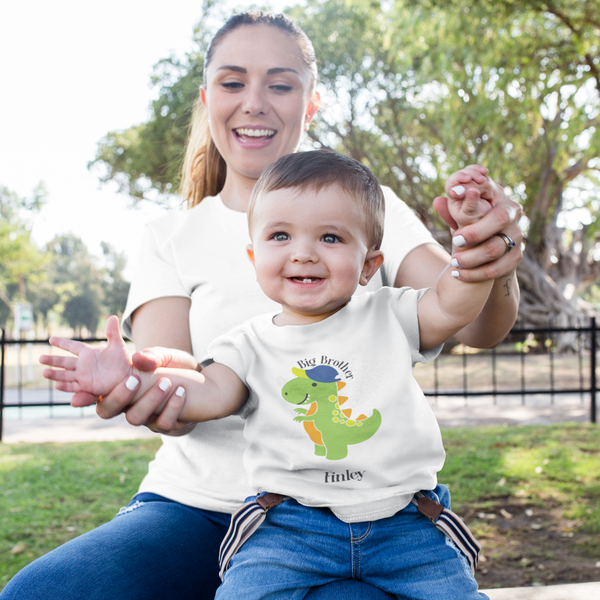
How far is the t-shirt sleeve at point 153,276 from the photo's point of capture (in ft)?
6.16

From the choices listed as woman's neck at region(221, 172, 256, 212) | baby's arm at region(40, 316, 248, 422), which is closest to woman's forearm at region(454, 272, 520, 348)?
baby's arm at region(40, 316, 248, 422)

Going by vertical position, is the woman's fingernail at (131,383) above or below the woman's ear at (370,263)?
below

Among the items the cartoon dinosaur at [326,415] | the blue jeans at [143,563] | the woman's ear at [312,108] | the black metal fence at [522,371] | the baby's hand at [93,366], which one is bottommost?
the black metal fence at [522,371]

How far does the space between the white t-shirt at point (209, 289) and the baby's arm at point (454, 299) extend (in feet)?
1.50

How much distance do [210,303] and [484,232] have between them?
37.5 inches

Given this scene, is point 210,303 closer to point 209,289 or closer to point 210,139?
point 209,289

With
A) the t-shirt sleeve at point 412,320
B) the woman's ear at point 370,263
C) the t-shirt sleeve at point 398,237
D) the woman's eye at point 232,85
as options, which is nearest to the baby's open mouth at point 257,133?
the woman's eye at point 232,85

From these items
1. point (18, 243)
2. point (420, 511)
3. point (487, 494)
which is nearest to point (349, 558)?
point (420, 511)

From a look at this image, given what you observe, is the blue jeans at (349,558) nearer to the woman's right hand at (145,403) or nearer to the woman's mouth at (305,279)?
the woman's right hand at (145,403)

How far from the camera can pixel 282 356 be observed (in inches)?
54.7

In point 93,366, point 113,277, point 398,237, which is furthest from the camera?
point 113,277

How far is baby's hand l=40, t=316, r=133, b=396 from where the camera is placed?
1080mm

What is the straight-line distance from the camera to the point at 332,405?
1.33m

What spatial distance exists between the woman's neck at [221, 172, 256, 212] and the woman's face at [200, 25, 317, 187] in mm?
34
